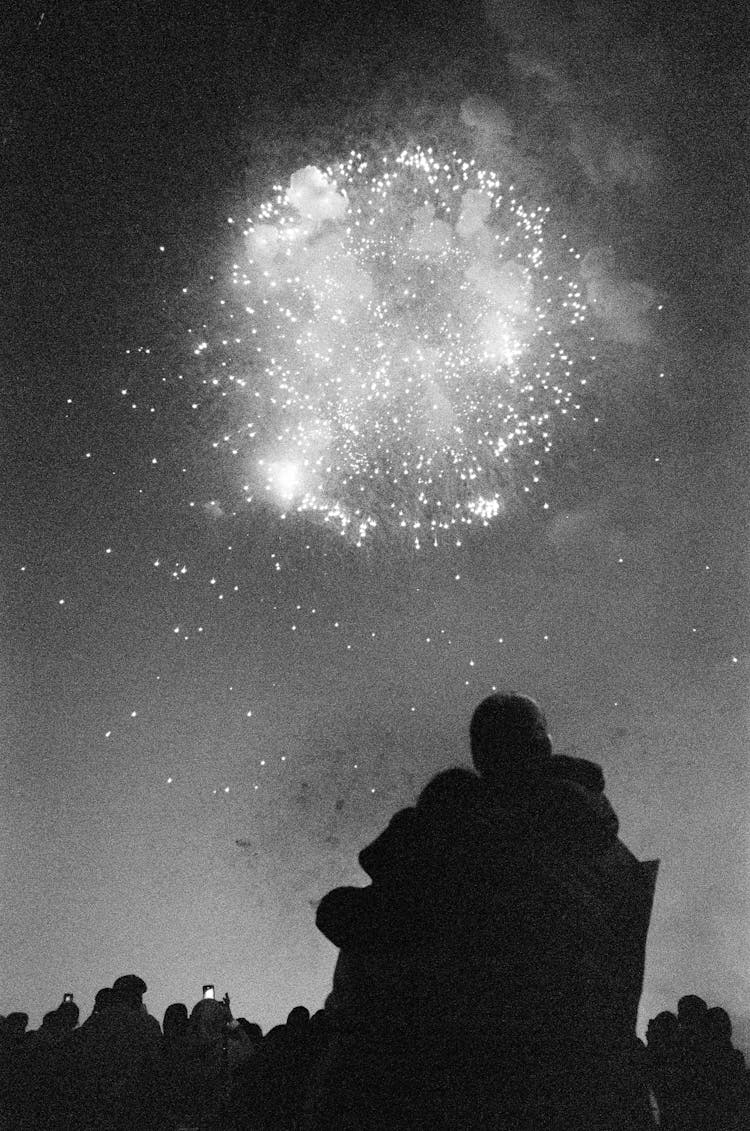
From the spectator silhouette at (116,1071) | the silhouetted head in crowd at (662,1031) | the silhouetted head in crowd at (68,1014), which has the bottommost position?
the spectator silhouette at (116,1071)

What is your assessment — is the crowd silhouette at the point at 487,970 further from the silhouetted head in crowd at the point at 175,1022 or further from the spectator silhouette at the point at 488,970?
the silhouetted head in crowd at the point at 175,1022

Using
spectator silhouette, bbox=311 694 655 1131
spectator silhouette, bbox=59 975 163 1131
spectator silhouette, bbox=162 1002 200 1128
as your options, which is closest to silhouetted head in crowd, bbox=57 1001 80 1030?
spectator silhouette, bbox=59 975 163 1131

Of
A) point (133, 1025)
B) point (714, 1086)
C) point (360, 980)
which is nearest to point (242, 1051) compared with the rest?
point (133, 1025)

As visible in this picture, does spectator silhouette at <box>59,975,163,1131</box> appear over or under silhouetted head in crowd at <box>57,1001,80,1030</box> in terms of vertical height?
under

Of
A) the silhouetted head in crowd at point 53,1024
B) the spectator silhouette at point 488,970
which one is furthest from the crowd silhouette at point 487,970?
the silhouetted head in crowd at point 53,1024

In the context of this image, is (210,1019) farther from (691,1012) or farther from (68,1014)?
(691,1012)

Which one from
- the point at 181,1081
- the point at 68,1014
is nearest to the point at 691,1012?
the point at 181,1081

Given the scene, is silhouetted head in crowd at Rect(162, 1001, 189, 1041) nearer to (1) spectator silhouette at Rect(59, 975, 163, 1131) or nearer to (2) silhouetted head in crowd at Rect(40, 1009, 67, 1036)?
(1) spectator silhouette at Rect(59, 975, 163, 1131)
